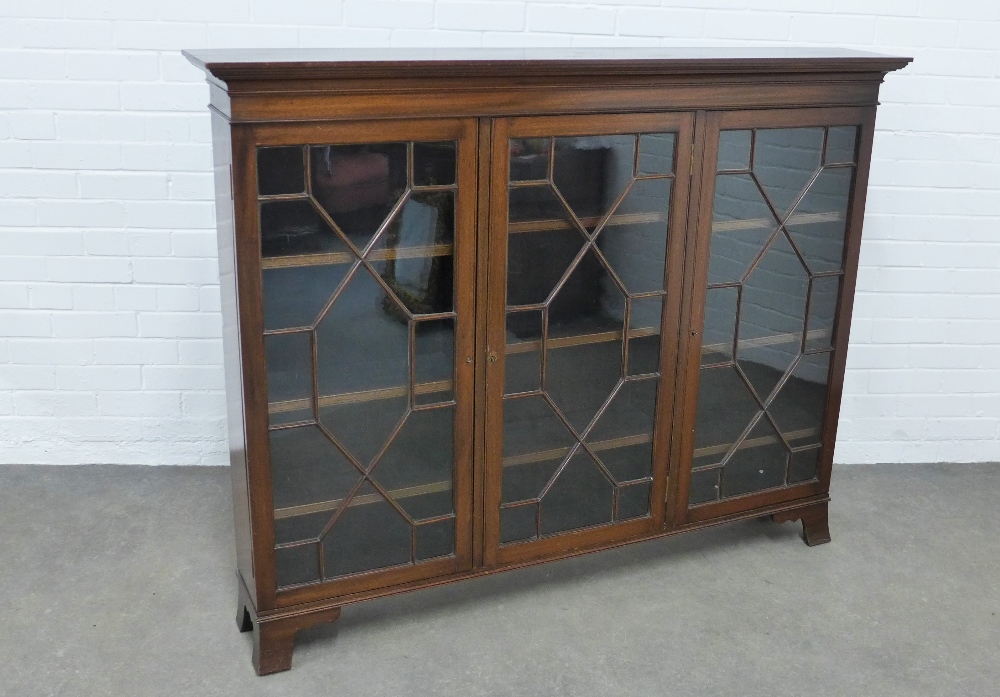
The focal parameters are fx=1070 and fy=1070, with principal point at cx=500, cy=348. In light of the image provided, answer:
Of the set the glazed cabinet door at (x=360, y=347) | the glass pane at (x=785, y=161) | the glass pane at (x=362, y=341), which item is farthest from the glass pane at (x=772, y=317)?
the glass pane at (x=362, y=341)

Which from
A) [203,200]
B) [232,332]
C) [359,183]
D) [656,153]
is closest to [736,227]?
[656,153]

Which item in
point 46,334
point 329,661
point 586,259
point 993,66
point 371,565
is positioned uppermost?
point 993,66

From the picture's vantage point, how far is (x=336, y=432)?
2.38 metres

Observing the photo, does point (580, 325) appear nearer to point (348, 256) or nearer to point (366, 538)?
point (348, 256)

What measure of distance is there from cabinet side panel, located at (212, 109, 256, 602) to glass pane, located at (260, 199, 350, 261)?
0.07m

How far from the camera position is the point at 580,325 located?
254cm

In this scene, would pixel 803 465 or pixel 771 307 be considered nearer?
pixel 771 307

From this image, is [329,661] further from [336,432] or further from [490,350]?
[490,350]

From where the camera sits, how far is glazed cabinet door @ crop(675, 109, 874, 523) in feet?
8.59

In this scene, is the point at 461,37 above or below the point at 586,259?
above

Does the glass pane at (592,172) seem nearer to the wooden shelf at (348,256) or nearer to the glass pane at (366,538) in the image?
the wooden shelf at (348,256)

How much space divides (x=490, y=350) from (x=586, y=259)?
308 millimetres

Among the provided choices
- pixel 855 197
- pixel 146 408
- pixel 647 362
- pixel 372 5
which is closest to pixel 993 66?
pixel 855 197

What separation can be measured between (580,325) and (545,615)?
2.47 feet
